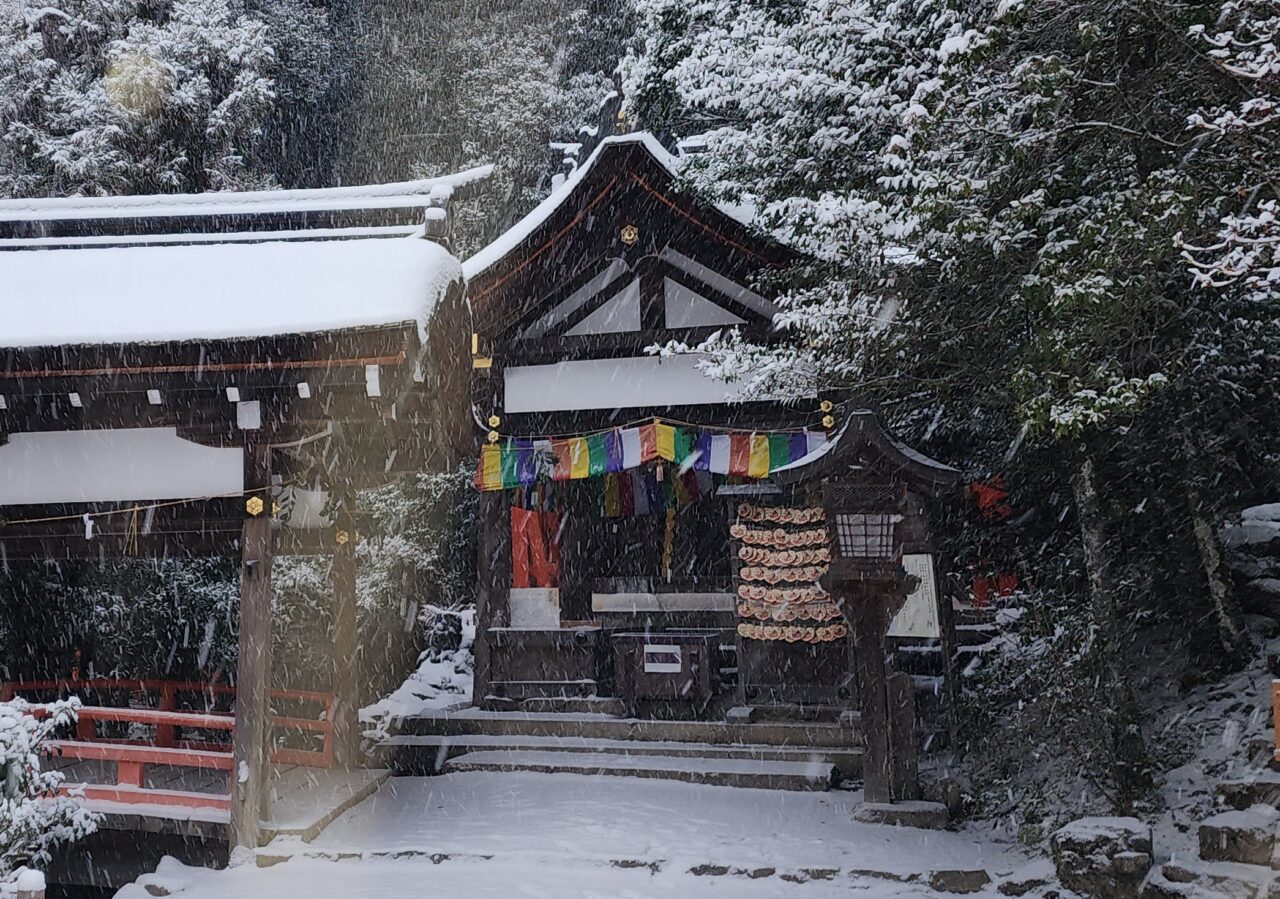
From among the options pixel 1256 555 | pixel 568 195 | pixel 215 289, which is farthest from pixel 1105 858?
pixel 568 195

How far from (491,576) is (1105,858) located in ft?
23.8

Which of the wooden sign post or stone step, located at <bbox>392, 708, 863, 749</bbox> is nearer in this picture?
the wooden sign post

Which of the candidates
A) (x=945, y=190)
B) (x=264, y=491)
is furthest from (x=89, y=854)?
(x=945, y=190)

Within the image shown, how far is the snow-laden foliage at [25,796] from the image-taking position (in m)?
5.53

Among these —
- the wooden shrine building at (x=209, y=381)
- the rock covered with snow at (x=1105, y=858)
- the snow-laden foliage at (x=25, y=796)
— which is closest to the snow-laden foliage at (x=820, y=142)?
the wooden shrine building at (x=209, y=381)

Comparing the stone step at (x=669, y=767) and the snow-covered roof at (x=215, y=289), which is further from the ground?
the snow-covered roof at (x=215, y=289)

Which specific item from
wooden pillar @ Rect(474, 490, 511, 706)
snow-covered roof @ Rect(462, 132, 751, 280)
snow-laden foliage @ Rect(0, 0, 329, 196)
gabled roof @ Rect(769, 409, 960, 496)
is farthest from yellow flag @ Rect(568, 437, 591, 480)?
snow-laden foliage @ Rect(0, 0, 329, 196)

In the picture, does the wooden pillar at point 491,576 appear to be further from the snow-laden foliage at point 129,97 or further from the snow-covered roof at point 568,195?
the snow-laden foliage at point 129,97

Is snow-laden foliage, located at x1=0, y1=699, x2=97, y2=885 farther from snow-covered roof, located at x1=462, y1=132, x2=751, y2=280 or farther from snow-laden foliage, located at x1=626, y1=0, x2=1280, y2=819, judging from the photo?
snow-covered roof, located at x1=462, y1=132, x2=751, y2=280

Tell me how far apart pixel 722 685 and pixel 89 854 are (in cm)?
645

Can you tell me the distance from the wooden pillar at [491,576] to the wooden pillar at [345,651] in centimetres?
192

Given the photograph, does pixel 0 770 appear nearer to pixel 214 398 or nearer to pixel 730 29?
pixel 214 398

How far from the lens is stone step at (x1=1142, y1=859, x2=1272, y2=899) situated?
5.84m

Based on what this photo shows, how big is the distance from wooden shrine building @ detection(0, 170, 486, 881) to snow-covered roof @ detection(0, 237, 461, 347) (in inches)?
0.8
